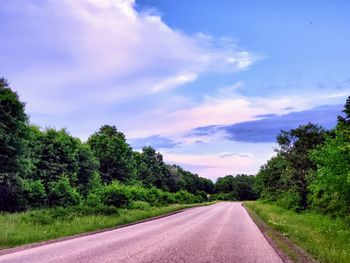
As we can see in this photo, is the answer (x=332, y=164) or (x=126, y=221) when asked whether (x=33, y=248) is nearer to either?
(x=126, y=221)

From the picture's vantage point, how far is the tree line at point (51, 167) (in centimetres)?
3634

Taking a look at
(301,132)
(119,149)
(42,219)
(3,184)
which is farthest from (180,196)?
(42,219)

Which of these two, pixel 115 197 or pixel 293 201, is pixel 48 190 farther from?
pixel 293 201

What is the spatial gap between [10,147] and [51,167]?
1243cm

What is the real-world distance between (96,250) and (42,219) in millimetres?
10089

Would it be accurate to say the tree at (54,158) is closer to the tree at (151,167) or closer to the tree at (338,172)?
the tree at (338,172)

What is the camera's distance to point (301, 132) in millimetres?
49156

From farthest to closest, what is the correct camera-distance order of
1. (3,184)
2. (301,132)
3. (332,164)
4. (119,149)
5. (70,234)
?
(119,149) → (301,132) → (3,184) → (332,164) → (70,234)

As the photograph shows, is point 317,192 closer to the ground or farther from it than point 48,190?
closer to the ground

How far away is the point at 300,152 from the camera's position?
156 ft

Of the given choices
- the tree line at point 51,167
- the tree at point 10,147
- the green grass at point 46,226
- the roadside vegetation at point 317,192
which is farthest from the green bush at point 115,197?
the roadside vegetation at point 317,192

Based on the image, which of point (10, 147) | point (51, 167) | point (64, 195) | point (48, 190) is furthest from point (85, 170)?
point (10, 147)

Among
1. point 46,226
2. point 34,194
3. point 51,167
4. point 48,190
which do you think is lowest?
point 46,226

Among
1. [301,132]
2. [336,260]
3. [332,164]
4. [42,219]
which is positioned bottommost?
[336,260]
